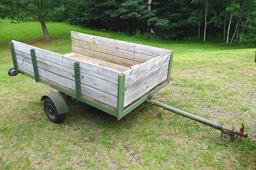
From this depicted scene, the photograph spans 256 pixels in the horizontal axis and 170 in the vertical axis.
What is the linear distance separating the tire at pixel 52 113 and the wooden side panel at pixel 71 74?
0.38 metres

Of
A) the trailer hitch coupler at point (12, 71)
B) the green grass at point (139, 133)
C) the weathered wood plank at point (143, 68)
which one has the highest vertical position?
the weathered wood plank at point (143, 68)

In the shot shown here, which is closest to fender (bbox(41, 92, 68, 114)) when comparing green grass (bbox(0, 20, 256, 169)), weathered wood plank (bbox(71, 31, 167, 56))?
green grass (bbox(0, 20, 256, 169))

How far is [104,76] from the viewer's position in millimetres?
3076

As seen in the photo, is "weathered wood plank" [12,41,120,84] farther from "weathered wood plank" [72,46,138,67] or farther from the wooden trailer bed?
"weathered wood plank" [72,46,138,67]

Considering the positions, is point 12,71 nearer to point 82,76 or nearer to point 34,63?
point 34,63

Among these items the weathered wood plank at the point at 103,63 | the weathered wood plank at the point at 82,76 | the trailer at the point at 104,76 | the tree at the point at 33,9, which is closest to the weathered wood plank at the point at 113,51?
the trailer at the point at 104,76

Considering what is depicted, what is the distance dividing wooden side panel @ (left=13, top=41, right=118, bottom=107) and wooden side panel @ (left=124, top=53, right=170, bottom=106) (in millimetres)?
224

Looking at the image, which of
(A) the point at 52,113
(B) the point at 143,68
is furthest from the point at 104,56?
(B) the point at 143,68

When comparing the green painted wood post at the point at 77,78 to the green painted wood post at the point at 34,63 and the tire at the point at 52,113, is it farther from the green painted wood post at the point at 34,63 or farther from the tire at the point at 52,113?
the green painted wood post at the point at 34,63

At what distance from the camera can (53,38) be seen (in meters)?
15.6

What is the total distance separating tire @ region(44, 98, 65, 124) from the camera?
151 inches

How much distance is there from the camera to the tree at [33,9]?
11545mm

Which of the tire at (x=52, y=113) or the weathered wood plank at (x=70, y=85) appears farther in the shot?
the tire at (x=52, y=113)

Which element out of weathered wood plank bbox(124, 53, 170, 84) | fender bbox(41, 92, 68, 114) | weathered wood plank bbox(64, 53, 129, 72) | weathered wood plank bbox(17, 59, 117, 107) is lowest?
fender bbox(41, 92, 68, 114)
